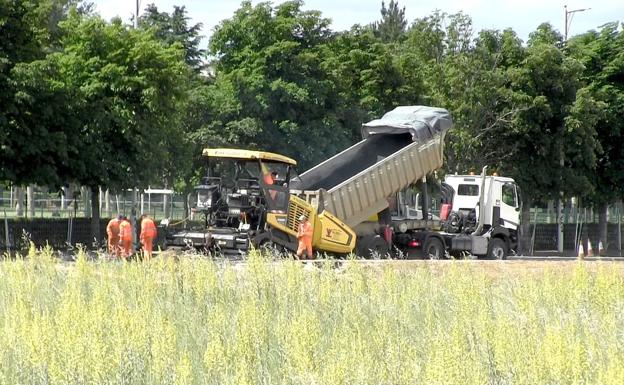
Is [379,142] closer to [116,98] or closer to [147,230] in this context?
[147,230]

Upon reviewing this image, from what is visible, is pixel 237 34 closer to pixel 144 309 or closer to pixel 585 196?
pixel 585 196

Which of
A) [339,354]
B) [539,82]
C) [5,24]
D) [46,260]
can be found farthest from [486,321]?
[539,82]

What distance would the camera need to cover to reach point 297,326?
827 cm

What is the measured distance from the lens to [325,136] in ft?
130

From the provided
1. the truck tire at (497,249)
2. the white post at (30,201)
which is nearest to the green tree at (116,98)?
the white post at (30,201)

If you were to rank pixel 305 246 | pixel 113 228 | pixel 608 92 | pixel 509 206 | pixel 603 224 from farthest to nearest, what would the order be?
pixel 603 224 → pixel 608 92 → pixel 509 206 → pixel 113 228 → pixel 305 246

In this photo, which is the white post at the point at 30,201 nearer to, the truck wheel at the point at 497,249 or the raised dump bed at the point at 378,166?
the raised dump bed at the point at 378,166

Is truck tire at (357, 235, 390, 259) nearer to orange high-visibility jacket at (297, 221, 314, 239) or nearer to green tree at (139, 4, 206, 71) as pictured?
orange high-visibility jacket at (297, 221, 314, 239)

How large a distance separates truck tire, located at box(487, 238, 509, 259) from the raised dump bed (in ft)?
11.7

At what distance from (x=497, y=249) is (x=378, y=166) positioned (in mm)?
6409

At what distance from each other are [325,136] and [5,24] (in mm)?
13641

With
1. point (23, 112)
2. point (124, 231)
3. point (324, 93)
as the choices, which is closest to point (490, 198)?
point (324, 93)

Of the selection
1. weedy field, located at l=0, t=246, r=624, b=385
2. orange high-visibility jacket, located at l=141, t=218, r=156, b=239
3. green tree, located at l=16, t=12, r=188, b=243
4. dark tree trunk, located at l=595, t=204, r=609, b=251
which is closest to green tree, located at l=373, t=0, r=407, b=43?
dark tree trunk, located at l=595, t=204, r=609, b=251

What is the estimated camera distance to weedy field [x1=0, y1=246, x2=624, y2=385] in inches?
310
